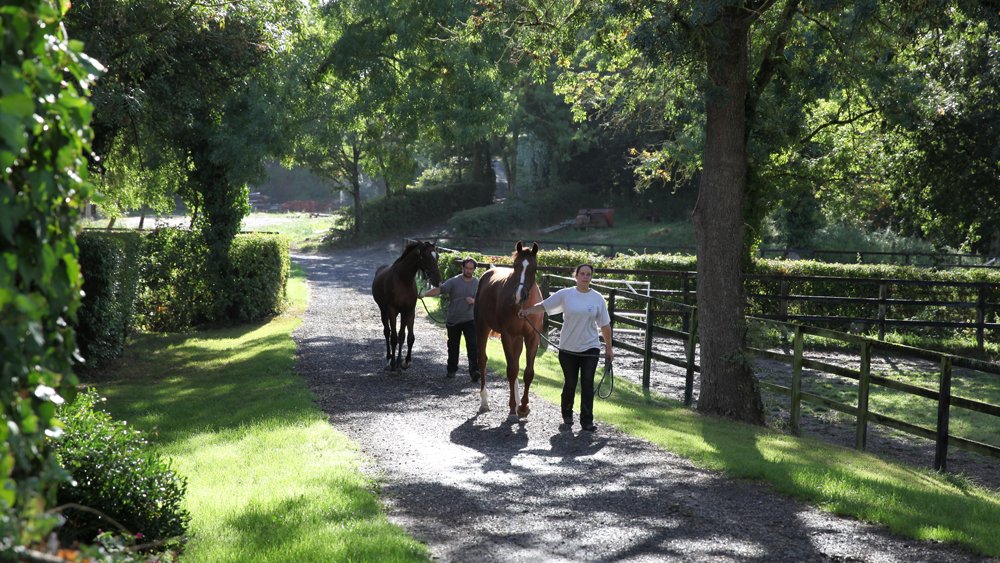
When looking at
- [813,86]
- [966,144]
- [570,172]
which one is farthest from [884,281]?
[570,172]

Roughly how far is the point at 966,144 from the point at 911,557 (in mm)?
18195

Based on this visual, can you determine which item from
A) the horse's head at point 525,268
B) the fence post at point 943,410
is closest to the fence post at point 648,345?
the horse's head at point 525,268

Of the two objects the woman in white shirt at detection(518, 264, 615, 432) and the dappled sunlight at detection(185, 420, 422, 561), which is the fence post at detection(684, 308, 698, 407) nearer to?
the woman in white shirt at detection(518, 264, 615, 432)

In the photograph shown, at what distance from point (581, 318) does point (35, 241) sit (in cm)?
831

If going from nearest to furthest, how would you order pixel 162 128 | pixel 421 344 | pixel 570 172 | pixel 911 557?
pixel 911 557 < pixel 162 128 < pixel 421 344 < pixel 570 172

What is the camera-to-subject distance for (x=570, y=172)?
62.0m

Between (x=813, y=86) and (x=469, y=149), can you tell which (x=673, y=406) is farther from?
(x=469, y=149)

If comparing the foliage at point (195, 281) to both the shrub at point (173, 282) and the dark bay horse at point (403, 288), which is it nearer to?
the shrub at point (173, 282)

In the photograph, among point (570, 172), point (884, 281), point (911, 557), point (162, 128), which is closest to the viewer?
point (911, 557)

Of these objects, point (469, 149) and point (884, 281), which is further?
point (469, 149)

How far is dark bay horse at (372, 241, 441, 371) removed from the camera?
48.3 ft

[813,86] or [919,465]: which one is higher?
[813,86]

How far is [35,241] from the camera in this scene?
2949 millimetres

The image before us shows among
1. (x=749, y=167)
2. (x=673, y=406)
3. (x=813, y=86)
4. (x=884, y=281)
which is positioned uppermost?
(x=813, y=86)
